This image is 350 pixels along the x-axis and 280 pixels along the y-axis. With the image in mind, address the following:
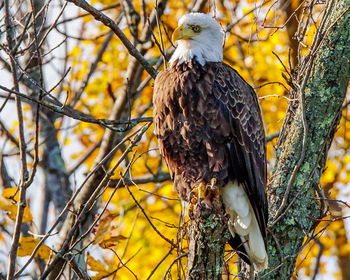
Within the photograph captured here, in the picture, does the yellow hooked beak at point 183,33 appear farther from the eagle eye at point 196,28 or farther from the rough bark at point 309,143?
the rough bark at point 309,143

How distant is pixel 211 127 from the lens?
13.9 feet

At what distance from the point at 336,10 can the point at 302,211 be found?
1402 millimetres

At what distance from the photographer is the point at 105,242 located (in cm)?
427

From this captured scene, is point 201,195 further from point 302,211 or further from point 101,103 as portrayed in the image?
point 101,103

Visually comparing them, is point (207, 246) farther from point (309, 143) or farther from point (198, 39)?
point (198, 39)

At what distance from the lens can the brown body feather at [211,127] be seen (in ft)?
13.9

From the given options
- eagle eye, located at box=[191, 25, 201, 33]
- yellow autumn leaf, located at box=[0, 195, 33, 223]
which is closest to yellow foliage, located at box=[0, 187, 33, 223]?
yellow autumn leaf, located at box=[0, 195, 33, 223]

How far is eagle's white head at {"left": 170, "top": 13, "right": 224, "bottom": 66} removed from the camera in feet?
14.5

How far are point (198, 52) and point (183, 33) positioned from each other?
20 cm

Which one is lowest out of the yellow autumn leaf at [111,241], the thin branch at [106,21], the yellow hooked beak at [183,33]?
the yellow autumn leaf at [111,241]

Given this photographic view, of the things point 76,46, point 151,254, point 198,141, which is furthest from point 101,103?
point 198,141

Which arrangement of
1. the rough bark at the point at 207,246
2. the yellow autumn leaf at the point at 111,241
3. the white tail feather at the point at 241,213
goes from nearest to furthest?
1. the rough bark at the point at 207,246
2. the yellow autumn leaf at the point at 111,241
3. the white tail feather at the point at 241,213

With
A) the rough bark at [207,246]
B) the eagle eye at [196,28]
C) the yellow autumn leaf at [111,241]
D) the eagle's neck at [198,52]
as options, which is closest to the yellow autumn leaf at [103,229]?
the yellow autumn leaf at [111,241]

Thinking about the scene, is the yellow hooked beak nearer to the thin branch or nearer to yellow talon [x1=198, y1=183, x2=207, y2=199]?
the thin branch
